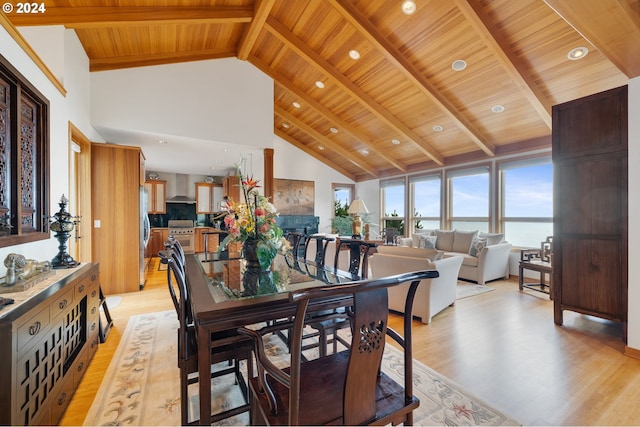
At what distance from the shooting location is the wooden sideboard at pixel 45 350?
3.62ft

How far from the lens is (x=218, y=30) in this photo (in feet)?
13.7

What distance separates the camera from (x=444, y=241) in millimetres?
5824

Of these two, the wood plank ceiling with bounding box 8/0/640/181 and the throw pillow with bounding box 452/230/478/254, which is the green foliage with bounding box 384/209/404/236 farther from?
the wood plank ceiling with bounding box 8/0/640/181

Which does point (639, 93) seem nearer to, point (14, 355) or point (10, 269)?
point (14, 355)

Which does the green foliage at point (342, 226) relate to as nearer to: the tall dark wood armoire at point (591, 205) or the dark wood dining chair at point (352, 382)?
the tall dark wood armoire at point (591, 205)

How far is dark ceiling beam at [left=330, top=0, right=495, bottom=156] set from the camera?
3541mm

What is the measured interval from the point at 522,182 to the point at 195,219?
26.5 ft

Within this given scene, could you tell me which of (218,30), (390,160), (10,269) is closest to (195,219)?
(218,30)

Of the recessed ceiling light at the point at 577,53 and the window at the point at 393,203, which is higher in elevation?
the recessed ceiling light at the point at 577,53

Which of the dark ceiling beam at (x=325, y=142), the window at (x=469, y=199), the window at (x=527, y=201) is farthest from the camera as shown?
the dark ceiling beam at (x=325, y=142)

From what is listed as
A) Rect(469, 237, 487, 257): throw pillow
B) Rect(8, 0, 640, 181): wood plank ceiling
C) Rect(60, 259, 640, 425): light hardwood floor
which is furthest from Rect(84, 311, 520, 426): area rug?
Rect(469, 237, 487, 257): throw pillow

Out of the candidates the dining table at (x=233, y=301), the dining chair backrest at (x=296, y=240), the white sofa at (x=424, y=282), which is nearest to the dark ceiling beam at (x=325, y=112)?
the dining chair backrest at (x=296, y=240)

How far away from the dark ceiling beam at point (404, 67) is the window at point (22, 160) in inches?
128

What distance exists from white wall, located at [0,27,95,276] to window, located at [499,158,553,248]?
22.7ft
